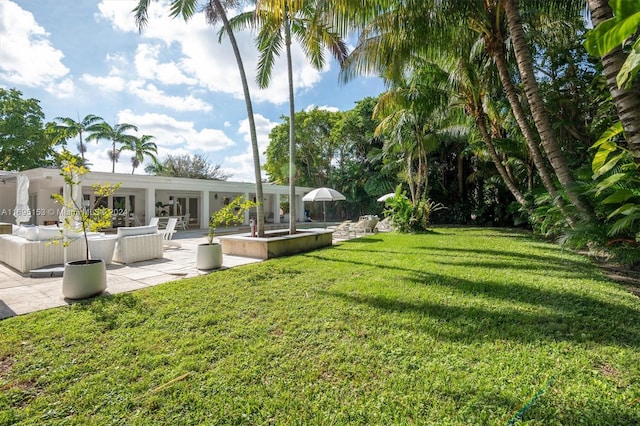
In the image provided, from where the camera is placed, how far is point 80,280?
4.57 m

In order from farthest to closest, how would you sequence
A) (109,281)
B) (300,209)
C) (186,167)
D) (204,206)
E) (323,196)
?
1. (186,167)
2. (300,209)
3. (204,206)
4. (323,196)
5. (109,281)

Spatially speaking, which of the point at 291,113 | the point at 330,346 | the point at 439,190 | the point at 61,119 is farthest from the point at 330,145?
the point at 330,346

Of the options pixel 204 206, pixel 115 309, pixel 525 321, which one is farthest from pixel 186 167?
pixel 525 321

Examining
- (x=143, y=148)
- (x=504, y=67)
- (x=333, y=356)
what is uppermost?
(x=143, y=148)

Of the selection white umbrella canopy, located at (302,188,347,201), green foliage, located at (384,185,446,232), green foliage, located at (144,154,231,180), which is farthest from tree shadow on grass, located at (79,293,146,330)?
green foliage, located at (144,154,231,180)

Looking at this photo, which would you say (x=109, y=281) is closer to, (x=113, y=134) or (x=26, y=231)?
(x=26, y=231)

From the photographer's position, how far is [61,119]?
2456cm

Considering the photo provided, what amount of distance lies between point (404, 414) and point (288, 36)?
9.67 metres

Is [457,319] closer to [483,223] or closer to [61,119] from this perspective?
[483,223]

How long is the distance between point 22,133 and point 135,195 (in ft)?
37.7

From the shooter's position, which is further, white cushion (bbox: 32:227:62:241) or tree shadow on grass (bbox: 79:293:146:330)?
white cushion (bbox: 32:227:62:241)

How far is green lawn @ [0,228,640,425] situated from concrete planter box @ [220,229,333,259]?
2830 mm

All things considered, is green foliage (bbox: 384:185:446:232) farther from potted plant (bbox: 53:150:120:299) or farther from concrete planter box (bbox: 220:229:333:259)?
potted plant (bbox: 53:150:120:299)

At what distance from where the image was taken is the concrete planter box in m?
8.08
